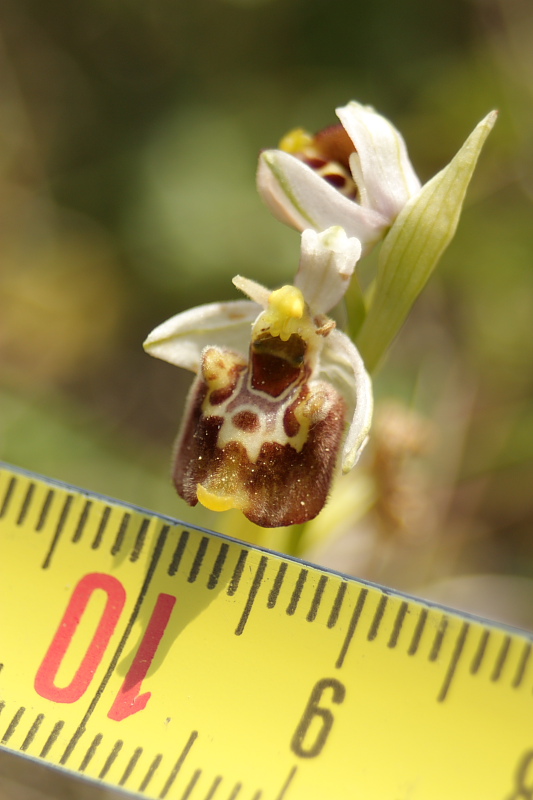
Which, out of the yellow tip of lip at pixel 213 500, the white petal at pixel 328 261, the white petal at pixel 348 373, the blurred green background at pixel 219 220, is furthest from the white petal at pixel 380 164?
the blurred green background at pixel 219 220

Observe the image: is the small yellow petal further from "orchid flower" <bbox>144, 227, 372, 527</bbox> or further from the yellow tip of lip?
the yellow tip of lip

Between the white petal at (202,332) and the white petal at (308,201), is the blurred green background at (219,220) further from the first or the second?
the white petal at (308,201)

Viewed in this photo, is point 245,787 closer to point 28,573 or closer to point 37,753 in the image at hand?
point 37,753

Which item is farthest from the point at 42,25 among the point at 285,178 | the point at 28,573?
the point at 28,573

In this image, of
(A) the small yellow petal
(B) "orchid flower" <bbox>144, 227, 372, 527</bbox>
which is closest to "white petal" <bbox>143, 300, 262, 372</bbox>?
(B) "orchid flower" <bbox>144, 227, 372, 527</bbox>

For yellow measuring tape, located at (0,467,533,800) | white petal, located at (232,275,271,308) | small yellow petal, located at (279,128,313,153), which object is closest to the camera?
yellow measuring tape, located at (0,467,533,800)

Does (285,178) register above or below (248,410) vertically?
above
